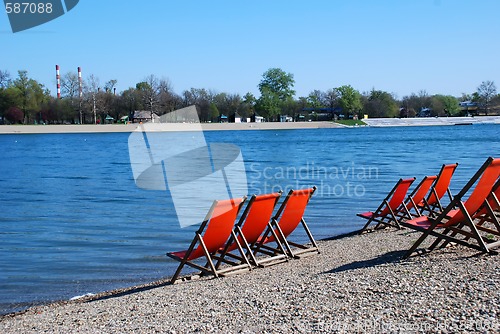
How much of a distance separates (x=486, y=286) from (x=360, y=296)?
106 centimetres

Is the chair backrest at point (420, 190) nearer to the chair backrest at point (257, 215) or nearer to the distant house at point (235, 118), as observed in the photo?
the chair backrest at point (257, 215)

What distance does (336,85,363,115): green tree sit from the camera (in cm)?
12244

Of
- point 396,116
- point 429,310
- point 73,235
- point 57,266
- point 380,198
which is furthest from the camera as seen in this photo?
point 396,116

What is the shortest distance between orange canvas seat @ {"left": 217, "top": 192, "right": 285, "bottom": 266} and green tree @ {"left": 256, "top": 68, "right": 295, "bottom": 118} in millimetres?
111191

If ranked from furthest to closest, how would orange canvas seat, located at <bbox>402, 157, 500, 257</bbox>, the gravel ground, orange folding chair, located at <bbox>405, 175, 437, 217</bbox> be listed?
orange folding chair, located at <bbox>405, 175, 437, 217</bbox> < orange canvas seat, located at <bbox>402, 157, 500, 257</bbox> < the gravel ground

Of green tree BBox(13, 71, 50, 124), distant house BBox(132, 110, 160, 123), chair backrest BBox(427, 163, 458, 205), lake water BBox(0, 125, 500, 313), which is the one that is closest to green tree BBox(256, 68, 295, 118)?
distant house BBox(132, 110, 160, 123)

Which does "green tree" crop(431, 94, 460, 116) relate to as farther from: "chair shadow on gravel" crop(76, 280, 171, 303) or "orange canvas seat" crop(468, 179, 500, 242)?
"chair shadow on gravel" crop(76, 280, 171, 303)

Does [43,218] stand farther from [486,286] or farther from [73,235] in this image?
[486,286]

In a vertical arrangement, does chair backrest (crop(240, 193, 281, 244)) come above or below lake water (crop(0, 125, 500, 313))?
above

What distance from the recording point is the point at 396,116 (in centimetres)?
13075

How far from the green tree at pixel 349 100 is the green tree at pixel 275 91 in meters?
11.4

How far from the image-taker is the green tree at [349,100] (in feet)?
402

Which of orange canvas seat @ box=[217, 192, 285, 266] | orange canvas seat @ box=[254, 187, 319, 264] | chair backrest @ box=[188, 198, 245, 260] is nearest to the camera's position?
chair backrest @ box=[188, 198, 245, 260]

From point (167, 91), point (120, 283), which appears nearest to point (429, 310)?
point (120, 283)
